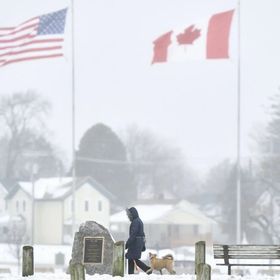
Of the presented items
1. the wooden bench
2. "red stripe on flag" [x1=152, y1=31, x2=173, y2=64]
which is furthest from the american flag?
the wooden bench

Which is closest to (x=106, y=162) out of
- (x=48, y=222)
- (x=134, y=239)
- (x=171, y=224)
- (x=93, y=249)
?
(x=171, y=224)

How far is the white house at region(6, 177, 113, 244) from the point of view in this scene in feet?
454

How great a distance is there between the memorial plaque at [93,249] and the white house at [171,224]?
360 feet

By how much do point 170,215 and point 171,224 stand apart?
1.15 meters

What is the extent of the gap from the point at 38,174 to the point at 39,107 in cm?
2245

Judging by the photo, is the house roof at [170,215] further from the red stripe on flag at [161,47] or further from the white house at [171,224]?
the red stripe on flag at [161,47]

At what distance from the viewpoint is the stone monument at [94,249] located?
95.5 feet

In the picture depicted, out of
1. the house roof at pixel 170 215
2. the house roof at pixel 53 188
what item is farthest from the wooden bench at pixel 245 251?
the house roof at pixel 53 188

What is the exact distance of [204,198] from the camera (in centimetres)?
16925

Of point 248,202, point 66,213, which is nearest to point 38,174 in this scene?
point 66,213

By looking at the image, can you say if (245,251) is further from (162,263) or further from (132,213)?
(132,213)

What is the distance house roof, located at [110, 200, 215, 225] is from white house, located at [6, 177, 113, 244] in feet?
8.14

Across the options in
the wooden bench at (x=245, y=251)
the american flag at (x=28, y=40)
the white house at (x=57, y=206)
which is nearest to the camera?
the wooden bench at (x=245, y=251)

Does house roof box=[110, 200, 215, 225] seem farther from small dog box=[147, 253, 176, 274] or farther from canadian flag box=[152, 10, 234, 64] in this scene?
small dog box=[147, 253, 176, 274]
